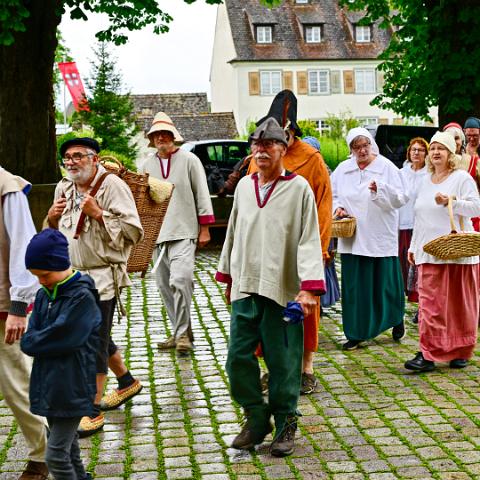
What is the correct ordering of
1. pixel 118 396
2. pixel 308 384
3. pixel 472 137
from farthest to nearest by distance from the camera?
pixel 472 137, pixel 308 384, pixel 118 396

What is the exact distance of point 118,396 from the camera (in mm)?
7699

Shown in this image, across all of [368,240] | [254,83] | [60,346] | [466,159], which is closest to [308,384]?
[368,240]

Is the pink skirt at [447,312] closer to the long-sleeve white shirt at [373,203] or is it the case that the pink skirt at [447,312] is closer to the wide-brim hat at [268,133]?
the long-sleeve white shirt at [373,203]

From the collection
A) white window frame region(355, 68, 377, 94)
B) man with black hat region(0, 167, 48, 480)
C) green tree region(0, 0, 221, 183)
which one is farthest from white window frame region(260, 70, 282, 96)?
man with black hat region(0, 167, 48, 480)

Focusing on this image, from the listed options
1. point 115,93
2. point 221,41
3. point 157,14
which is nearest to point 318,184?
point 157,14

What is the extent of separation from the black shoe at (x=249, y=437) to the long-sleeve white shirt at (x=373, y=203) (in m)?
3.41

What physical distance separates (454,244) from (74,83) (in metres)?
42.2

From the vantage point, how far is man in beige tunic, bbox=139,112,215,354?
960cm

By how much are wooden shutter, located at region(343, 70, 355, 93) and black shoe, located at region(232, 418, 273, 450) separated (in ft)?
236

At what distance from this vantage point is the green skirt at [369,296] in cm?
973

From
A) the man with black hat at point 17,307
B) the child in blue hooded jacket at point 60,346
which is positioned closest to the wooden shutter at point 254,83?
the man with black hat at point 17,307

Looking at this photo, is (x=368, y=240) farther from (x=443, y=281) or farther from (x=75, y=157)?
(x=75, y=157)

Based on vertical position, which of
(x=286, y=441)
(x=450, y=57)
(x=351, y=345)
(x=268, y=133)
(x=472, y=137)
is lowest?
(x=351, y=345)

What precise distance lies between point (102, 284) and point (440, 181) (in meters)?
3.06
